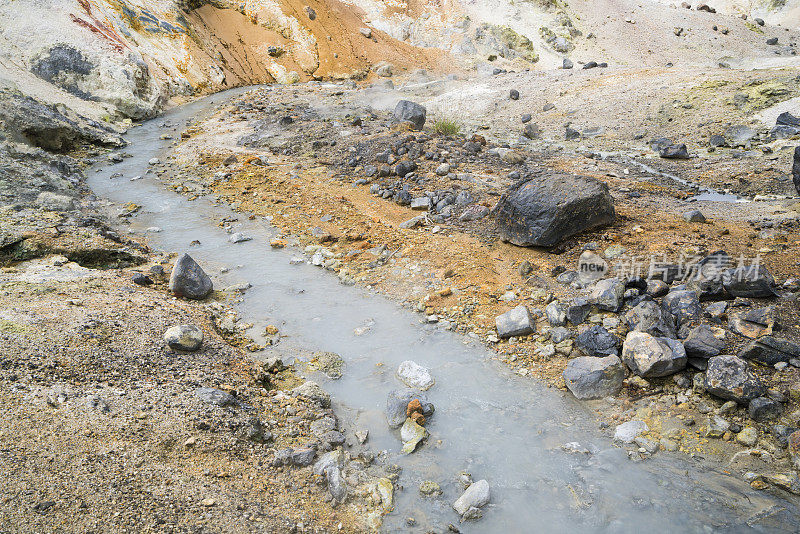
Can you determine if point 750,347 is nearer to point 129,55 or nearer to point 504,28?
point 129,55

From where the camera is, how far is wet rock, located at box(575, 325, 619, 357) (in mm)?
3805

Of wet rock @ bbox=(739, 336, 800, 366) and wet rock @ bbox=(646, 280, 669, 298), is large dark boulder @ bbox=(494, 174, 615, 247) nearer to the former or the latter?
wet rock @ bbox=(646, 280, 669, 298)

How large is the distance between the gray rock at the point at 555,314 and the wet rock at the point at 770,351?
53.2 inches

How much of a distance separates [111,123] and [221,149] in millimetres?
5364

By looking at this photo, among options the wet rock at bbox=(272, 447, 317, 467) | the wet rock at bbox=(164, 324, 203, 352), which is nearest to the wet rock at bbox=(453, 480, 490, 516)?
the wet rock at bbox=(272, 447, 317, 467)

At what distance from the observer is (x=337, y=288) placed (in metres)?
5.38

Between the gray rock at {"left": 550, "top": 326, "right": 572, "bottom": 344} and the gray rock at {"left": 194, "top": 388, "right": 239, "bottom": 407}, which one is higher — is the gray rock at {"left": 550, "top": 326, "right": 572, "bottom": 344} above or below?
below

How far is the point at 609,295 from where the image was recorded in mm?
4246

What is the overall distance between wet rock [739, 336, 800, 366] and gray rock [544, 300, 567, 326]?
4.43 feet

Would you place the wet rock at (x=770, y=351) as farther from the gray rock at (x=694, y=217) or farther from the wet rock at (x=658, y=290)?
the gray rock at (x=694, y=217)

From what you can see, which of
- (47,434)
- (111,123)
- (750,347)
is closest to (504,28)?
(111,123)

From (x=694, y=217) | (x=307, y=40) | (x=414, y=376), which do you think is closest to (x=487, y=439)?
(x=414, y=376)

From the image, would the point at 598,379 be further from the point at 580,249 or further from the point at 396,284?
the point at 396,284

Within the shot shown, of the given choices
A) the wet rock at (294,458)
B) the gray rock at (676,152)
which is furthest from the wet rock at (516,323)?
the gray rock at (676,152)
